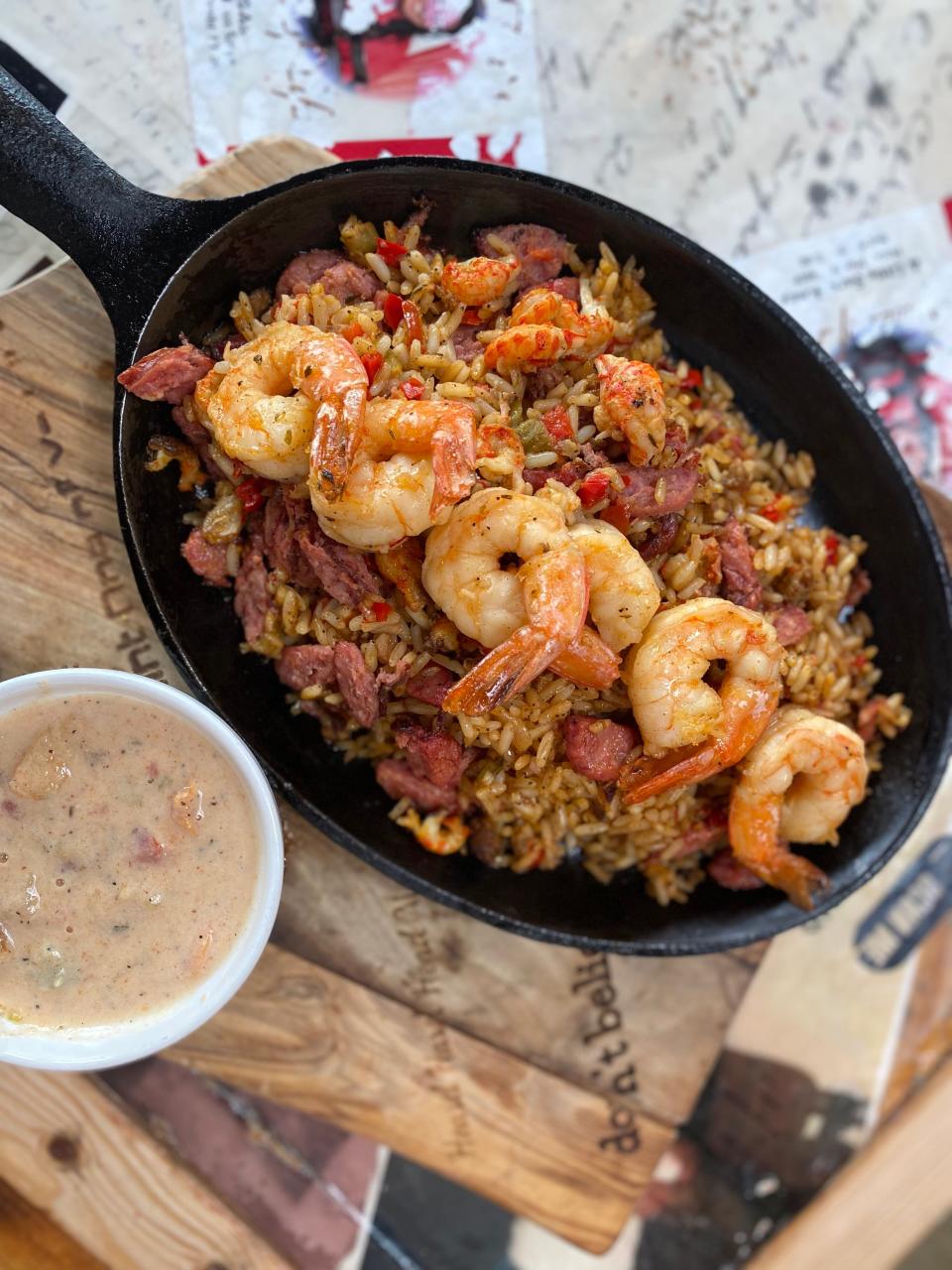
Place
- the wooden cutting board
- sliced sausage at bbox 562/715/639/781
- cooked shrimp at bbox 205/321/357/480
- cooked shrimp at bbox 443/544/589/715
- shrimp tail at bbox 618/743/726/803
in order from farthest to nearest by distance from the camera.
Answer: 1. the wooden cutting board
2. sliced sausage at bbox 562/715/639/781
3. shrimp tail at bbox 618/743/726/803
4. cooked shrimp at bbox 205/321/357/480
5. cooked shrimp at bbox 443/544/589/715

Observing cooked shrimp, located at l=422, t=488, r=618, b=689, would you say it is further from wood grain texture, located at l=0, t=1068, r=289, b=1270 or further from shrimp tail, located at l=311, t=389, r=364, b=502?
wood grain texture, located at l=0, t=1068, r=289, b=1270

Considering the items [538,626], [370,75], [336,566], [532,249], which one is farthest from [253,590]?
[370,75]

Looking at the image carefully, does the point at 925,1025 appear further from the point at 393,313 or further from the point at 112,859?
the point at 393,313

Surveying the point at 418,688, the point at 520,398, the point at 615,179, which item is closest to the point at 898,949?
the point at 418,688

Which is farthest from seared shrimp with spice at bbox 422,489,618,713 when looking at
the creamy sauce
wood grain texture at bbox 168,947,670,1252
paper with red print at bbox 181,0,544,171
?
paper with red print at bbox 181,0,544,171

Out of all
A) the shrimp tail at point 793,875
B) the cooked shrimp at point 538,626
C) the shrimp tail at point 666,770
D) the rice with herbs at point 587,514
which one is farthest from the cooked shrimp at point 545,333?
the shrimp tail at point 793,875
